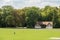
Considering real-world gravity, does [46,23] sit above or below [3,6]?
below

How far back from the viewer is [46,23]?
46062mm

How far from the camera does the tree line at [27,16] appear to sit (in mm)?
43594

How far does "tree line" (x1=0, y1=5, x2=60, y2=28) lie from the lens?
4359 centimetres

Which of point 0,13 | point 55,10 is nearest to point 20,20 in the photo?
point 0,13

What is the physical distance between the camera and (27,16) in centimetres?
4534

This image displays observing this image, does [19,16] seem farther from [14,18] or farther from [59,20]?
[59,20]

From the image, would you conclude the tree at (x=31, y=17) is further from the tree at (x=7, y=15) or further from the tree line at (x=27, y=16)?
the tree at (x=7, y=15)

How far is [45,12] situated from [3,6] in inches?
417
